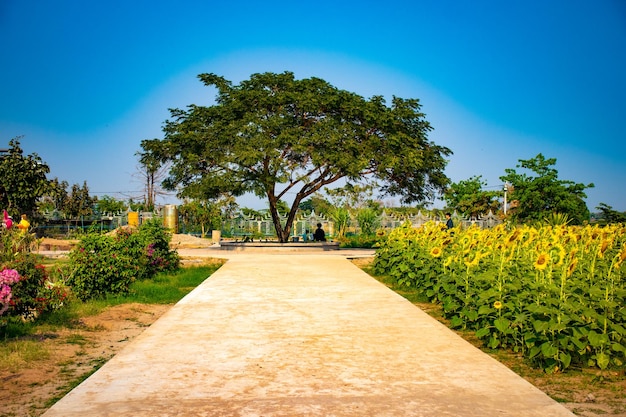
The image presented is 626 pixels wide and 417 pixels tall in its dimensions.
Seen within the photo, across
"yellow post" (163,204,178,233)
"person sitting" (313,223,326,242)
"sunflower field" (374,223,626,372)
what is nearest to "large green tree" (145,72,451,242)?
"person sitting" (313,223,326,242)

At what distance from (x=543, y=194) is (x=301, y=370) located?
154 ft

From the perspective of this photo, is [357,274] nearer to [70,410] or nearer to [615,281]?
[615,281]

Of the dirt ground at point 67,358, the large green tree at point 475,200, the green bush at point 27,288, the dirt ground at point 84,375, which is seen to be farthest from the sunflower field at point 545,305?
the large green tree at point 475,200

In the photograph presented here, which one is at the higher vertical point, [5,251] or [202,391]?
[5,251]

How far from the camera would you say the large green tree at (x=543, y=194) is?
47.1 metres

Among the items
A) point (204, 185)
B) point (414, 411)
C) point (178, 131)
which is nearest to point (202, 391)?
point (414, 411)

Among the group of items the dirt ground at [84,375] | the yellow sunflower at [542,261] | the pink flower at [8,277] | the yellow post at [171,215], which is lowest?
the dirt ground at [84,375]

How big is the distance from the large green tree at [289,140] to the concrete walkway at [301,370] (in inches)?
644

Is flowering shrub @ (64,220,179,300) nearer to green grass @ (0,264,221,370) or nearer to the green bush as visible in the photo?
green grass @ (0,264,221,370)

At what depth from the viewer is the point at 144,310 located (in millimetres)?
9938

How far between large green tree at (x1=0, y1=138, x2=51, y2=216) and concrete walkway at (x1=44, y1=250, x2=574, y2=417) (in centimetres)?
1717

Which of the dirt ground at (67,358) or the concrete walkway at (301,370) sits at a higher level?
the concrete walkway at (301,370)

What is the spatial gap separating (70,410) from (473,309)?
5183 mm

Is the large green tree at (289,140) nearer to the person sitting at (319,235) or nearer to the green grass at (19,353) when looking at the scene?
the person sitting at (319,235)
